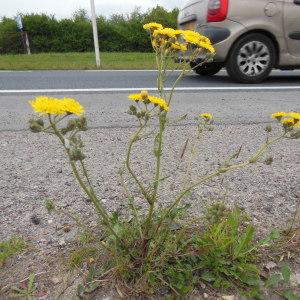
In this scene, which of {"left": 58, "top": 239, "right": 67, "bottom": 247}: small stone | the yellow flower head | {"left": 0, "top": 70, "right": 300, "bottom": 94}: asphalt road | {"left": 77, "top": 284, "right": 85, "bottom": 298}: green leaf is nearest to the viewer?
the yellow flower head

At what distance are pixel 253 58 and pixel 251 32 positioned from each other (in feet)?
1.38

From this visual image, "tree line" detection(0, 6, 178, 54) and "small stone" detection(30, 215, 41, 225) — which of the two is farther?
"tree line" detection(0, 6, 178, 54)

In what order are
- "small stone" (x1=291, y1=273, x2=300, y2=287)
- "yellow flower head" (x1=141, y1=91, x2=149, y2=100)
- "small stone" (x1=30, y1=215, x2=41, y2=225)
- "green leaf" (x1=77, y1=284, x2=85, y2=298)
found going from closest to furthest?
"yellow flower head" (x1=141, y1=91, x2=149, y2=100) < "green leaf" (x1=77, y1=284, x2=85, y2=298) < "small stone" (x1=291, y1=273, x2=300, y2=287) < "small stone" (x1=30, y1=215, x2=41, y2=225)

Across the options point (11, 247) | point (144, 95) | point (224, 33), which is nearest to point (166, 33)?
point (144, 95)

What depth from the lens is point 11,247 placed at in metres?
1.64

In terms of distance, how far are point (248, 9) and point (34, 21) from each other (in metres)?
18.1

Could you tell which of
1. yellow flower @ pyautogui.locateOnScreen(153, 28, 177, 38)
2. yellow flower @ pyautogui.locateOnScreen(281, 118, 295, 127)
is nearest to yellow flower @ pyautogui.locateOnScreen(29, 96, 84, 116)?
yellow flower @ pyautogui.locateOnScreen(153, 28, 177, 38)

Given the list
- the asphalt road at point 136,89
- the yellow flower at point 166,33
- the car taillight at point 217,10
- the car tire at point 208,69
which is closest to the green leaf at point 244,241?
the yellow flower at point 166,33

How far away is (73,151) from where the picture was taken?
109cm

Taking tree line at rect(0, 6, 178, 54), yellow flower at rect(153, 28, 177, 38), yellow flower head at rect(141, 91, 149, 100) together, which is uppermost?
yellow flower at rect(153, 28, 177, 38)

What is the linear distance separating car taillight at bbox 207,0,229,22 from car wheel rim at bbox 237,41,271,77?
0.64 meters

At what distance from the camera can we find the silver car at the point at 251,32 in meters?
5.95

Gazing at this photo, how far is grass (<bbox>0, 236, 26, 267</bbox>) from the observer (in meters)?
1.58

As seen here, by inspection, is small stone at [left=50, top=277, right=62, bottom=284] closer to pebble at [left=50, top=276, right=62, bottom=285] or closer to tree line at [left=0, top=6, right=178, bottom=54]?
pebble at [left=50, top=276, right=62, bottom=285]
